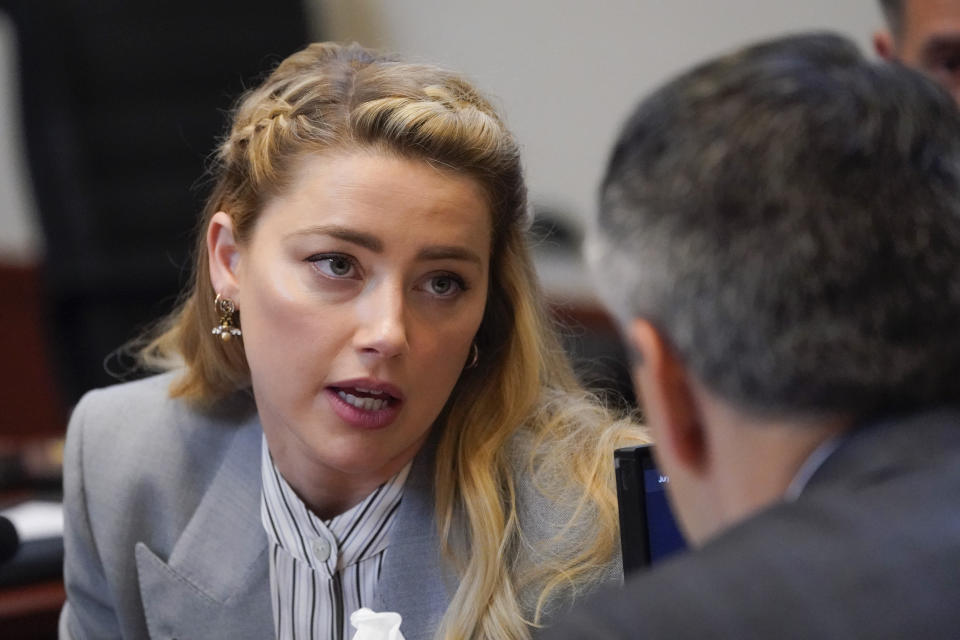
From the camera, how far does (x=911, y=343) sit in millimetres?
865

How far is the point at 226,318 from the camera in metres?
1.76

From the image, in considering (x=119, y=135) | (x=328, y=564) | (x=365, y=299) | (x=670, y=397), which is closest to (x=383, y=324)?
(x=365, y=299)

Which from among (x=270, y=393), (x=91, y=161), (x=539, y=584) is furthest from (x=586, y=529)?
(x=91, y=161)

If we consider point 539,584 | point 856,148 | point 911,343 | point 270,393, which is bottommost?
point 539,584

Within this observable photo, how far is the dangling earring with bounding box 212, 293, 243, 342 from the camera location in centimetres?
174

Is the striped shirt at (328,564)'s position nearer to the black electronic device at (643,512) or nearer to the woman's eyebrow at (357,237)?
the woman's eyebrow at (357,237)

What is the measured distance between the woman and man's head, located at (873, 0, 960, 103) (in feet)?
1.66

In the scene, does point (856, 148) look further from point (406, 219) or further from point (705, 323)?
point (406, 219)

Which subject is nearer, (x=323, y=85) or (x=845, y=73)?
(x=845, y=73)

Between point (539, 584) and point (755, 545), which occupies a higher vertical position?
point (755, 545)

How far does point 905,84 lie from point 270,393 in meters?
0.94

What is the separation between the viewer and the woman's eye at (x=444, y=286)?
5.24 ft

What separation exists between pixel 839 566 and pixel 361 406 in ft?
2.77

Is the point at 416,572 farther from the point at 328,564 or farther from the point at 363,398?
the point at 363,398
